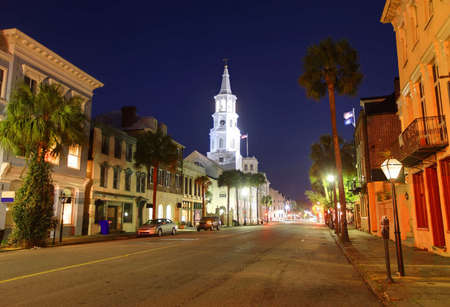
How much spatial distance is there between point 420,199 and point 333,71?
11.4 m

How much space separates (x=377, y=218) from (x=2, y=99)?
2829 cm

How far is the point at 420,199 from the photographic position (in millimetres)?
16953

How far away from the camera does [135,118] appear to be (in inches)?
1794

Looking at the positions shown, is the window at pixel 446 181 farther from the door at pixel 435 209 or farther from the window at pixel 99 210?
the window at pixel 99 210

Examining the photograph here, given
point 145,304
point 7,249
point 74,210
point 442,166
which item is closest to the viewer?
point 145,304

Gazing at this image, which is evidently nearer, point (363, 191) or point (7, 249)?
point (7, 249)

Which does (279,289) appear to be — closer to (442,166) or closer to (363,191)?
(442,166)

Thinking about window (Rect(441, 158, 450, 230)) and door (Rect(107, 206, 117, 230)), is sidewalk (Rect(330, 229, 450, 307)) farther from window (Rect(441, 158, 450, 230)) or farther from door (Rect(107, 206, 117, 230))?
door (Rect(107, 206, 117, 230))

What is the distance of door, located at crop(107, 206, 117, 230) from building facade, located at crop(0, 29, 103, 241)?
479cm

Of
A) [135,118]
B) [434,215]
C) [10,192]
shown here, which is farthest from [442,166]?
[135,118]

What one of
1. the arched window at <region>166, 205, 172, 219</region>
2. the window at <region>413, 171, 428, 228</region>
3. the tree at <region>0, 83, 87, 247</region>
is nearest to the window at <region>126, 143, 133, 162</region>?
the arched window at <region>166, 205, 172, 219</region>

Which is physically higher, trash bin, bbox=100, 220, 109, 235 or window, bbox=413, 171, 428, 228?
window, bbox=413, 171, 428, 228

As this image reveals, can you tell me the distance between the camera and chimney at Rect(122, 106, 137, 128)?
1778 inches

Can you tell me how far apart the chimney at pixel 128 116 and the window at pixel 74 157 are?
587 inches
